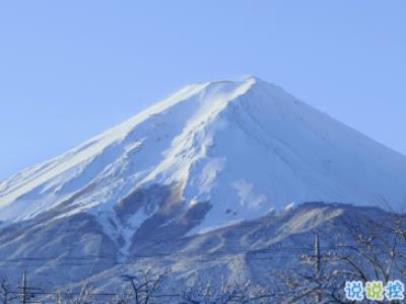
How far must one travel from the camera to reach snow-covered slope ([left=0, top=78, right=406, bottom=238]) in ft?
437

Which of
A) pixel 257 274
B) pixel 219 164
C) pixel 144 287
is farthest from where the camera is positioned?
pixel 219 164

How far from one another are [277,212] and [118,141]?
118ft

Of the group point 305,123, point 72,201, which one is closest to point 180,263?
point 72,201

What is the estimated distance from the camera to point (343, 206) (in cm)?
12275

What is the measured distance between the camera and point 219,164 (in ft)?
463

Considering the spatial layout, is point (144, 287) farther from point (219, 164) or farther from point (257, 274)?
point (219, 164)

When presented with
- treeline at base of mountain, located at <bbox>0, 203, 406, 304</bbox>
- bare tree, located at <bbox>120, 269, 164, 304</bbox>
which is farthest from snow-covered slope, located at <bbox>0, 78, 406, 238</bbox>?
bare tree, located at <bbox>120, 269, 164, 304</bbox>

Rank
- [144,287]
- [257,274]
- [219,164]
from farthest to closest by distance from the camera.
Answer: [219,164]
[257,274]
[144,287]

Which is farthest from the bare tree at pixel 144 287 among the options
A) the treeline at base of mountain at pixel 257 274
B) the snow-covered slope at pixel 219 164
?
the snow-covered slope at pixel 219 164

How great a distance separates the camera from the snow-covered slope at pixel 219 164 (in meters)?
133

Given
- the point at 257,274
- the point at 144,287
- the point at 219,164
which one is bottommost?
the point at 144,287

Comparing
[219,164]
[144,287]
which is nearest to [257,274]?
[219,164]

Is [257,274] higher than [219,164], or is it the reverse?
[219,164]

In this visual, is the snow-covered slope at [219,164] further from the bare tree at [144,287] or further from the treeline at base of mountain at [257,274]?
the bare tree at [144,287]
